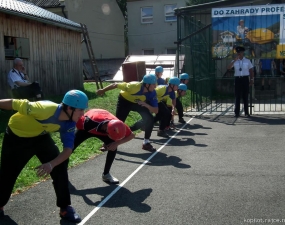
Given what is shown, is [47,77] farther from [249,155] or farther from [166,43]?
[166,43]

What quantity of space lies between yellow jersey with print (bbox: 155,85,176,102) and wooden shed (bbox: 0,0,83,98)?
499cm

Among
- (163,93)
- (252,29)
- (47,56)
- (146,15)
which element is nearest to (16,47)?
(47,56)

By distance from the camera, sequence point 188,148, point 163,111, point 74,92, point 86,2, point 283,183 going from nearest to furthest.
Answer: point 74,92, point 283,183, point 188,148, point 163,111, point 86,2

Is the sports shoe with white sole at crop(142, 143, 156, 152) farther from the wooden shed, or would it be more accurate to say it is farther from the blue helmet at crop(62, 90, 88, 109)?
the wooden shed

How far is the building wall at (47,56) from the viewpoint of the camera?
1280cm

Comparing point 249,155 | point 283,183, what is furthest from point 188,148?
point 283,183

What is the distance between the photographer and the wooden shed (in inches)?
500

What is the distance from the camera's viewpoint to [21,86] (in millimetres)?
10328

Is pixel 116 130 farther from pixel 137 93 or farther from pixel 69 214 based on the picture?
pixel 137 93

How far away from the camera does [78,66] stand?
1844 cm

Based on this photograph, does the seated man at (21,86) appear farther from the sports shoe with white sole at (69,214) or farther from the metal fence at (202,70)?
the metal fence at (202,70)

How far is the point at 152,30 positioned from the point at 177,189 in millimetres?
29516

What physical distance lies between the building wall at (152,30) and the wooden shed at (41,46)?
16.4 meters

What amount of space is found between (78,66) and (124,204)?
13731mm
